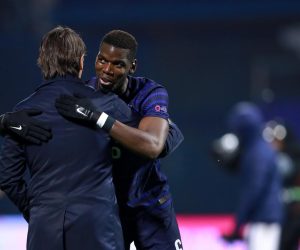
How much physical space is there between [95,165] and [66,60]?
43cm

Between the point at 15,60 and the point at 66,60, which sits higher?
the point at 66,60

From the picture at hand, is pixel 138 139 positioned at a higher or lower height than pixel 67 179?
higher

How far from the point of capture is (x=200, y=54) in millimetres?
13898

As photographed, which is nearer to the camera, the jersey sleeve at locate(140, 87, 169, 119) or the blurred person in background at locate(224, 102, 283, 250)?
the jersey sleeve at locate(140, 87, 169, 119)

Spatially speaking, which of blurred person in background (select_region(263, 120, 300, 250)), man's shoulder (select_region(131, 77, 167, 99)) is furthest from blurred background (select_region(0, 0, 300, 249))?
man's shoulder (select_region(131, 77, 167, 99))

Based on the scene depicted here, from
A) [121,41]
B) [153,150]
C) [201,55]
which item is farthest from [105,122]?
[201,55]

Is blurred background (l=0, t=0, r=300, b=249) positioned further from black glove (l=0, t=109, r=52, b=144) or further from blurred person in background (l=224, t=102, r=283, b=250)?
black glove (l=0, t=109, r=52, b=144)

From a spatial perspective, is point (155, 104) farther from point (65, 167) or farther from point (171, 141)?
point (65, 167)

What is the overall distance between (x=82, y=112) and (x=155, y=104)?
45 cm

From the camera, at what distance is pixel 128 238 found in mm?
3803

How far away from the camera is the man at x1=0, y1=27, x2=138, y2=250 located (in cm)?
326

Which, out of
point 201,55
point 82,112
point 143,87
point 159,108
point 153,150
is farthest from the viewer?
point 201,55

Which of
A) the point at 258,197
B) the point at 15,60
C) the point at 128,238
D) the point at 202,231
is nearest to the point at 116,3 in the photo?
the point at 15,60

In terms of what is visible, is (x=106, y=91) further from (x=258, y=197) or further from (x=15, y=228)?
(x=15, y=228)
